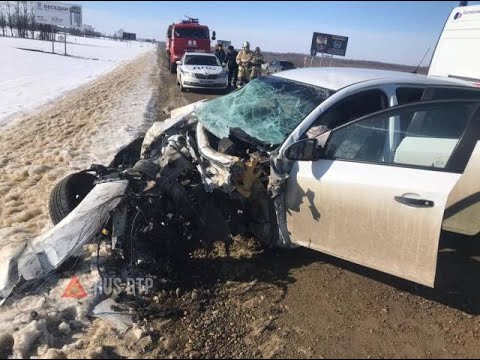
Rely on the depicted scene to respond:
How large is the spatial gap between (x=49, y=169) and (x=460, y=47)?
560 centimetres

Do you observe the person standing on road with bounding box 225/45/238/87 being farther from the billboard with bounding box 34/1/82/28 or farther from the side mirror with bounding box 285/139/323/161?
the billboard with bounding box 34/1/82/28

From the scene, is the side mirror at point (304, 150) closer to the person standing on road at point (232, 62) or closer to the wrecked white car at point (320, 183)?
the wrecked white car at point (320, 183)

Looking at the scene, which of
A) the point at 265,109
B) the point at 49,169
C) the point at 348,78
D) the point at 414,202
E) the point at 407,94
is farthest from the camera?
the point at 49,169

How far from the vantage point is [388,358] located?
2.83 metres

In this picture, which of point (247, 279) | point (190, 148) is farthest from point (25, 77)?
point (247, 279)

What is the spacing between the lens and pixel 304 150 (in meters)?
3.43

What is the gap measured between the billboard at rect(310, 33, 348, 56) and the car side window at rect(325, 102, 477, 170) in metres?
18.3

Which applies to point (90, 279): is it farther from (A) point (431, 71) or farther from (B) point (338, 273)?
(A) point (431, 71)

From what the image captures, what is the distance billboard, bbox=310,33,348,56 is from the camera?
68.8 feet

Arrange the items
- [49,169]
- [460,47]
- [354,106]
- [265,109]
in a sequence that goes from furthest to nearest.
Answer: [49,169], [460,47], [265,109], [354,106]

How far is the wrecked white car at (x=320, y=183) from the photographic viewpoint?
3107mm

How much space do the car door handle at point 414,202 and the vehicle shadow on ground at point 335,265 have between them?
2.56ft

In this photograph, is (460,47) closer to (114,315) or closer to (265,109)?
(265,109)

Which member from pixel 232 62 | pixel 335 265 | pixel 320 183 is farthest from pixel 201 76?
pixel 320 183
